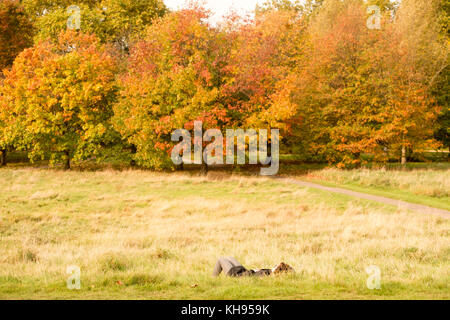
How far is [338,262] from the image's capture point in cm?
938

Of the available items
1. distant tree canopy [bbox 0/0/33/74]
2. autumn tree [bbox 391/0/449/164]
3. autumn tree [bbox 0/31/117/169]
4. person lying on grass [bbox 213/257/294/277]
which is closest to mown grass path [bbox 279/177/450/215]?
autumn tree [bbox 391/0/449/164]

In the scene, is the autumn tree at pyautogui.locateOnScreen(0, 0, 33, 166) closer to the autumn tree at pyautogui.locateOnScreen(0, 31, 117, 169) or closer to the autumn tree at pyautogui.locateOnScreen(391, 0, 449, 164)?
the autumn tree at pyautogui.locateOnScreen(0, 31, 117, 169)

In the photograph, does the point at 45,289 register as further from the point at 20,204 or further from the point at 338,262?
the point at 20,204

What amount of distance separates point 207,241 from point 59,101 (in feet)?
75.2

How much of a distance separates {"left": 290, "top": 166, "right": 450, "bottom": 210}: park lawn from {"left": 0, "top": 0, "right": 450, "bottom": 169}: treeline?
15.2ft

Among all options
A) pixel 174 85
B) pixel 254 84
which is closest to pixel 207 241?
pixel 174 85

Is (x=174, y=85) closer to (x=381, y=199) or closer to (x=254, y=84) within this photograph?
(x=254, y=84)

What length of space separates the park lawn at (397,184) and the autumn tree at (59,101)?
15.4 meters

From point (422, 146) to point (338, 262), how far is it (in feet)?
85.9

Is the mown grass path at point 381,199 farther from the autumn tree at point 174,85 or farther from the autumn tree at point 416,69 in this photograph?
the autumn tree at point 416,69

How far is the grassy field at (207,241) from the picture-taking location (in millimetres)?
7199

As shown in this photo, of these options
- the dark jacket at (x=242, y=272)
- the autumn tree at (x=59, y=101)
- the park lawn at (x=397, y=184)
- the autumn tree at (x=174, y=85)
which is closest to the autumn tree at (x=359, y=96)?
the park lawn at (x=397, y=184)

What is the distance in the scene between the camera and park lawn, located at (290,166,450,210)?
1991 centimetres
